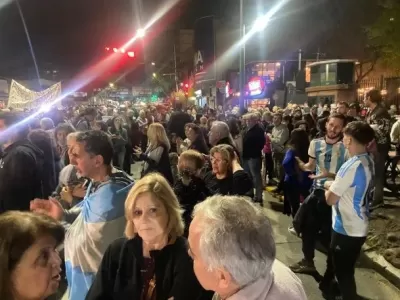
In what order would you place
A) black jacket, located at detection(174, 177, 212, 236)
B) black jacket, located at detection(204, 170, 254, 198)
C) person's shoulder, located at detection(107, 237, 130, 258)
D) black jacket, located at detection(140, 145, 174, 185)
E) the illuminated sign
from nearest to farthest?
person's shoulder, located at detection(107, 237, 130, 258) < black jacket, located at detection(174, 177, 212, 236) < black jacket, located at detection(204, 170, 254, 198) < black jacket, located at detection(140, 145, 174, 185) < the illuminated sign

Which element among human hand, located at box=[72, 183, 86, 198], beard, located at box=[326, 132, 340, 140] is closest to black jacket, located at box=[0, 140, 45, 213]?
human hand, located at box=[72, 183, 86, 198]

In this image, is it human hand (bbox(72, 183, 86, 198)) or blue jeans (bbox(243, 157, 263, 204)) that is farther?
blue jeans (bbox(243, 157, 263, 204))

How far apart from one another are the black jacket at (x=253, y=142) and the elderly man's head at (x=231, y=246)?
6.83 m

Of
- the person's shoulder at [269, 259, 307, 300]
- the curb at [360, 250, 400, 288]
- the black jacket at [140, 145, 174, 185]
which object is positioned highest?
the person's shoulder at [269, 259, 307, 300]

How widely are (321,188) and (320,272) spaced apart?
120cm

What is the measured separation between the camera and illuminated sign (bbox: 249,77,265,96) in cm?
3584

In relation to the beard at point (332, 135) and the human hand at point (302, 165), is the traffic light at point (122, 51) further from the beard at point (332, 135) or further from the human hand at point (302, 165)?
the beard at point (332, 135)

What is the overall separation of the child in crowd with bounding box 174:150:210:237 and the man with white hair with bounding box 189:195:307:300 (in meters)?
1.91

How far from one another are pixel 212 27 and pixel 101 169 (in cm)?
4878

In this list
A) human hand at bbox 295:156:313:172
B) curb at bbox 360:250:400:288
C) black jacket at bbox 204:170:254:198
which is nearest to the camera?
black jacket at bbox 204:170:254:198

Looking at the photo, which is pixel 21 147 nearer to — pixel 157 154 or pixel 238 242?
pixel 157 154

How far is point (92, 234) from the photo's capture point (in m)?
2.52

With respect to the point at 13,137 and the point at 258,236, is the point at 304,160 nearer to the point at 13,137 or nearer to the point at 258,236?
the point at 13,137

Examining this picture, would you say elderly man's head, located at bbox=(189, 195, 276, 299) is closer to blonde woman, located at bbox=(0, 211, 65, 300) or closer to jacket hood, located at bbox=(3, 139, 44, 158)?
blonde woman, located at bbox=(0, 211, 65, 300)
